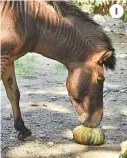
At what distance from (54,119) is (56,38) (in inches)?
50.3

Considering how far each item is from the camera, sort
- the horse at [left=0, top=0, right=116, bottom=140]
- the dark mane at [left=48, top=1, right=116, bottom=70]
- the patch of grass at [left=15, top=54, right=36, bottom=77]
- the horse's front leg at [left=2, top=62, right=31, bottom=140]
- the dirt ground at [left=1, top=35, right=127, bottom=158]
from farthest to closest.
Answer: the patch of grass at [left=15, top=54, right=36, bottom=77], the horse's front leg at [left=2, top=62, right=31, bottom=140], the dirt ground at [left=1, top=35, right=127, bottom=158], the dark mane at [left=48, top=1, right=116, bottom=70], the horse at [left=0, top=0, right=116, bottom=140]

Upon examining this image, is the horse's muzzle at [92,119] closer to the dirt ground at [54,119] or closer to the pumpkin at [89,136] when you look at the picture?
the pumpkin at [89,136]

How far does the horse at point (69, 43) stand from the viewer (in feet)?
12.0

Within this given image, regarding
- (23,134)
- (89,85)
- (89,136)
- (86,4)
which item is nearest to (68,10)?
(89,85)

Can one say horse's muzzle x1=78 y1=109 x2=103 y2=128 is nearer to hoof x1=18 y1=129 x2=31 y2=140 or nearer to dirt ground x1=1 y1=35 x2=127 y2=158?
dirt ground x1=1 y1=35 x2=127 y2=158

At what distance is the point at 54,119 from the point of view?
16.1ft

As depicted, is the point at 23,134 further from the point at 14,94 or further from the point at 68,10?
the point at 68,10

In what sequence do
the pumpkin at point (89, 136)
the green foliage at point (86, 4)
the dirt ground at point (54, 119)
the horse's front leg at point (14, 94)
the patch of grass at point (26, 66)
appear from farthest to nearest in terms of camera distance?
the green foliage at point (86, 4)
the patch of grass at point (26, 66)
the horse's front leg at point (14, 94)
the pumpkin at point (89, 136)
the dirt ground at point (54, 119)

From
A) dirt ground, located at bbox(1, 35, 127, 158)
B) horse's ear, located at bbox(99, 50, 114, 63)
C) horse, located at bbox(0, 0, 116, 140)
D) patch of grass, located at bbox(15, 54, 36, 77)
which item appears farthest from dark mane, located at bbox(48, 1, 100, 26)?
patch of grass, located at bbox(15, 54, 36, 77)

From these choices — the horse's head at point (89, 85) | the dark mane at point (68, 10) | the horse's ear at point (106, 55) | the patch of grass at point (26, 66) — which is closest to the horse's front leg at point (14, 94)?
the horse's head at point (89, 85)

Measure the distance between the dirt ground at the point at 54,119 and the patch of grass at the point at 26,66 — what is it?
13 centimetres

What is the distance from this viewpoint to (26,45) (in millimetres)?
3789

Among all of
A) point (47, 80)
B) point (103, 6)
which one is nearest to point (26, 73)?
point (47, 80)

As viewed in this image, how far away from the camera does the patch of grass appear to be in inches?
271
